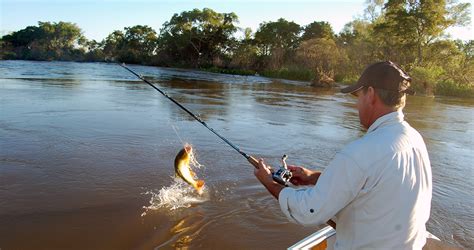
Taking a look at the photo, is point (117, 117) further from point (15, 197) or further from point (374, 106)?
point (374, 106)

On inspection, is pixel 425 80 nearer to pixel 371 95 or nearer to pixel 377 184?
pixel 371 95

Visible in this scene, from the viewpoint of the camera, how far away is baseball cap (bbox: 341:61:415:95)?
76.8 inches

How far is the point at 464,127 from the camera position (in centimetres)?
1473

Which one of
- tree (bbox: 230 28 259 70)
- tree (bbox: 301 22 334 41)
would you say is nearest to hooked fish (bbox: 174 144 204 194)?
tree (bbox: 301 22 334 41)

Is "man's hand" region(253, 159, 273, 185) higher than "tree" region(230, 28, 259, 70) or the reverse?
the reverse

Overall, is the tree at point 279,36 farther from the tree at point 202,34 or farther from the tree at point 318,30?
the tree at point 202,34

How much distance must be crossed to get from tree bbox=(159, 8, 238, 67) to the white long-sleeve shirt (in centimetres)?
6388

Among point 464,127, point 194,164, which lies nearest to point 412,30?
point 464,127

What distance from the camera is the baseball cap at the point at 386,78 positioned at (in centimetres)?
195

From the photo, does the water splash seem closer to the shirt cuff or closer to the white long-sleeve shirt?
the shirt cuff

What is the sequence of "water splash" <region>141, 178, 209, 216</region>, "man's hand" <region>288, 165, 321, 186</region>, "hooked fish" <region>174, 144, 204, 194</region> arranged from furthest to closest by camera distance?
"water splash" <region>141, 178, 209, 216</region>
"hooked fish" <region>174, 144, 204, 194</region>
"man's hand" <region>288, 165, 321, 186</region>

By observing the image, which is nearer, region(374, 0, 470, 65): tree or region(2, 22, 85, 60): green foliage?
region(374, 0, 470, 65): tree

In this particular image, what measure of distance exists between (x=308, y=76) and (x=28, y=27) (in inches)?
2475

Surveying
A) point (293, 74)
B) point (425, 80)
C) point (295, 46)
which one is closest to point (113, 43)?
point (295, 46)
